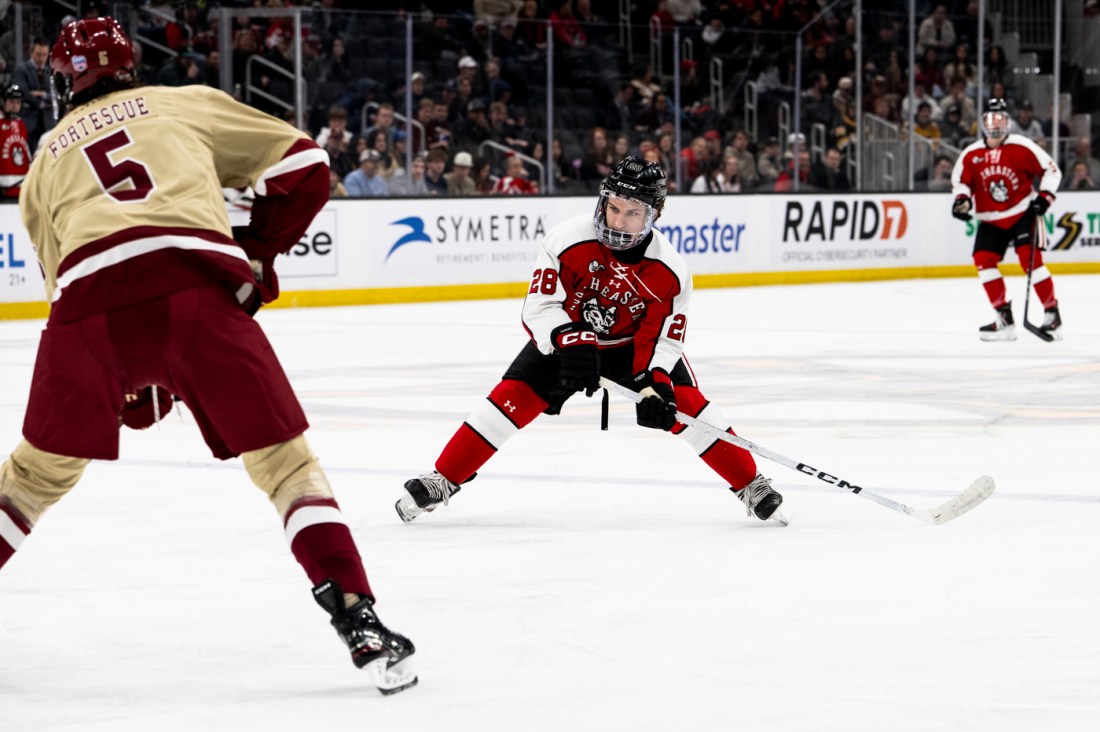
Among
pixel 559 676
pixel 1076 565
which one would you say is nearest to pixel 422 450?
pixel 1076 565

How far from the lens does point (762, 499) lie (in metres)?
4.29

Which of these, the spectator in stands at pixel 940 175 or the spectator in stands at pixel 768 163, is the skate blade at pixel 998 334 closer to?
the spectator in stands at pixel 768 163

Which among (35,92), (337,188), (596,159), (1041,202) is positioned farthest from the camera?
(596,159)

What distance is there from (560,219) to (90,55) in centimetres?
1116

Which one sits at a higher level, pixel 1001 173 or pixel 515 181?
pixel 1001 173

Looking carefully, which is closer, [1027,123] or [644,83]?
[644,83]

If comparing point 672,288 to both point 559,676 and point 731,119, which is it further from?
point 731,119

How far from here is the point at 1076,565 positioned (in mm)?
3711

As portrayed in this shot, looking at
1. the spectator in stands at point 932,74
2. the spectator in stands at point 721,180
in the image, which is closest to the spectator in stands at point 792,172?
the spectator in stands at point 721,180

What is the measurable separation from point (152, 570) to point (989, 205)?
7.69 meters

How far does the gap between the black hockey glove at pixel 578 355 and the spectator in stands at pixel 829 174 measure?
11634 mm

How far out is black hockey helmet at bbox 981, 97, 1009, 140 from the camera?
10.2 m

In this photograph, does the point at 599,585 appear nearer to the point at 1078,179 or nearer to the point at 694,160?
the point at 694,160

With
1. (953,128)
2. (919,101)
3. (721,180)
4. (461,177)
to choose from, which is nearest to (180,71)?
(461,177)
